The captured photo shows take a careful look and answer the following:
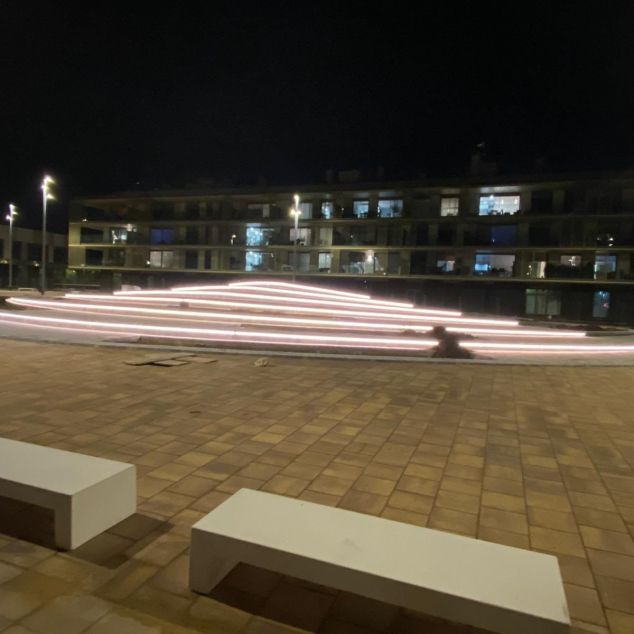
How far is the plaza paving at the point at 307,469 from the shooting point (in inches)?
116

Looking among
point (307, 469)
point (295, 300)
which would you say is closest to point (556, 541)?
point (307, 469)

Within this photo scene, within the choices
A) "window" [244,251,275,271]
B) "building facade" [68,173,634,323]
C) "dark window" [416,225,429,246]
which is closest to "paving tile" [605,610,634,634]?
"building facade" [68,173,634,323]

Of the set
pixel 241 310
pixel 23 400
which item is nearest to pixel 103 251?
pixel 241 310

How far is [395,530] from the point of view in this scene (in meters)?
3.07

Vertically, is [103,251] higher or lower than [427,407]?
higher

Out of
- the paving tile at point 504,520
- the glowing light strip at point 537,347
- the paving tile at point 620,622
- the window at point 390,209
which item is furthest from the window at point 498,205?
the paving tile at point 620,622

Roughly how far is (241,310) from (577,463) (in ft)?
65.3

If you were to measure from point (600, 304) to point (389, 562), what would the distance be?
42175 mm

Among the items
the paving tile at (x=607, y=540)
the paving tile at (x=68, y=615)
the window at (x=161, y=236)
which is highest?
the window at (x=161, y=236)

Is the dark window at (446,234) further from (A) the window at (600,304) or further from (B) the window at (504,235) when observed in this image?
(A) the window at (600,304)

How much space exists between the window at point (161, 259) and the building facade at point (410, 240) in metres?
0.13

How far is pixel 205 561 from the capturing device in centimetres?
300

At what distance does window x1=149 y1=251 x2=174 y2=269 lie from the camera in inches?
2056

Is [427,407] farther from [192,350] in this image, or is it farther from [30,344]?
[30,344]
